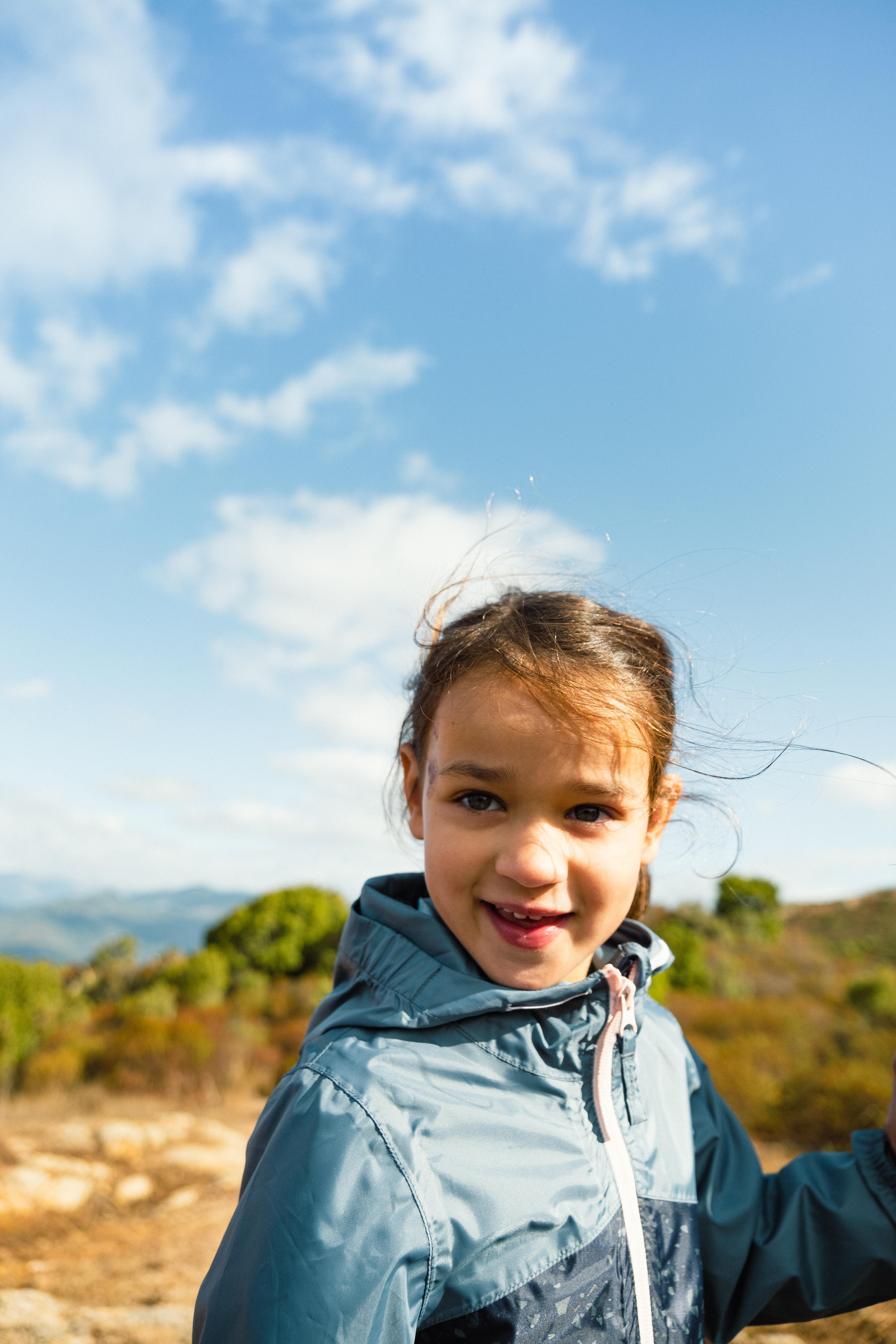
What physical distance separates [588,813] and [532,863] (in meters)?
0.17

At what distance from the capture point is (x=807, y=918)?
3028cm

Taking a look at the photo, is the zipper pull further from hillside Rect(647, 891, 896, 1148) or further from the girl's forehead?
hillside Rect(647, 891, 896, 1148)

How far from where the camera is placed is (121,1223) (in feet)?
16.9

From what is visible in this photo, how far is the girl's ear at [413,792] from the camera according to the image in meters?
1.75

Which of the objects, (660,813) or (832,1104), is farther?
(832,1104)

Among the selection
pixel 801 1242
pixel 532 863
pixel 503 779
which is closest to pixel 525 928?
pixel 532 863

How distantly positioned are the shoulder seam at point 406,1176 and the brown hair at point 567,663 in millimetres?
686

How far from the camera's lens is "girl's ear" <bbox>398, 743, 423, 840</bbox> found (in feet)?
5.73

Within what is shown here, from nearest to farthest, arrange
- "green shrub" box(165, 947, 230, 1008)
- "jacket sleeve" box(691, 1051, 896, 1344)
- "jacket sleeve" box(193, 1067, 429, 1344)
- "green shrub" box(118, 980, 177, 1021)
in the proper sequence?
"jacket sleeve" box(193, 1067, 429, 1344)
"jacket sleeve" box(691, 1051, 896, 1344)
"green shrub" box(118, 980, 177, 1021)
"green shrub" box(165, 947, 230, 1008)

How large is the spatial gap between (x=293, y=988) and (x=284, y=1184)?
1458cm

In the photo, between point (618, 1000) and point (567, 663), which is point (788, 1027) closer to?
point (618, 1000)

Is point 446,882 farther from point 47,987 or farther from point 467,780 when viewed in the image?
point 47,987

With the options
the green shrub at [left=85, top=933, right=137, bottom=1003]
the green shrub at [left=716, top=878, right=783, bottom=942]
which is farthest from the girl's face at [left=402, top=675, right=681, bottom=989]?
the green shrub at [left=716, top=878, right=783, bottom=942]

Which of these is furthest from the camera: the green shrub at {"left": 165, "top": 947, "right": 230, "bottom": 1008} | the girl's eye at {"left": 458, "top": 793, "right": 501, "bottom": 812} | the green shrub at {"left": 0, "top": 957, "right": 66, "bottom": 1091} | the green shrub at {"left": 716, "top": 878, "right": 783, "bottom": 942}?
the green shrub at {"left": 716, "top": 878, "right": 783, "bottom": 942}
